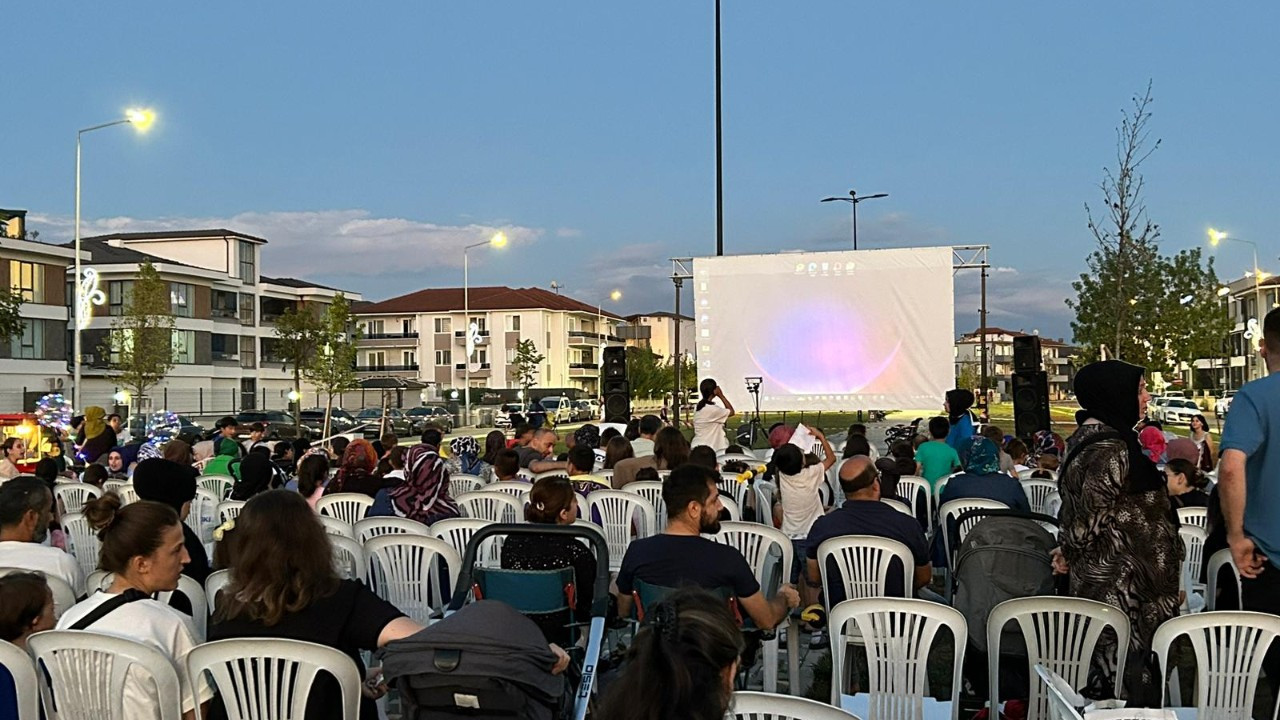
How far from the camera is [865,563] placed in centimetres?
533

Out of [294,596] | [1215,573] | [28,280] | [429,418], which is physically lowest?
[429,418]

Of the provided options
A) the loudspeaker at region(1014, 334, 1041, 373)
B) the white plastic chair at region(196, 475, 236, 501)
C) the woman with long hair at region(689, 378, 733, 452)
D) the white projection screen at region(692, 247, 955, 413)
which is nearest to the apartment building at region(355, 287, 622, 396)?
the white projection screen at region(692, 247, 955, 413)

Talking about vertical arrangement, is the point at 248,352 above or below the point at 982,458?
above

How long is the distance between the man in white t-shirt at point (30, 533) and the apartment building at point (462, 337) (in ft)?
238

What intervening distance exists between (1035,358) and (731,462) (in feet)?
29.1

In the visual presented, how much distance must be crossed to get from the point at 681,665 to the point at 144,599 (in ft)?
7.58

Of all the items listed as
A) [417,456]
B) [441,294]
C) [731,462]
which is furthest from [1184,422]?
[441,294]

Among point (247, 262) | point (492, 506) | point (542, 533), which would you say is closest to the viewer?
point (542, 533)

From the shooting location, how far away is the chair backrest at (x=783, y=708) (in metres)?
2.50

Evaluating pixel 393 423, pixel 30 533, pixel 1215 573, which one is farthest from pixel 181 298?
pixel 1215 573

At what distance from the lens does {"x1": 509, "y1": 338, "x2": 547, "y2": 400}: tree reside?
231 feet

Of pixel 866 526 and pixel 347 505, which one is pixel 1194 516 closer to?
pixel 866 526

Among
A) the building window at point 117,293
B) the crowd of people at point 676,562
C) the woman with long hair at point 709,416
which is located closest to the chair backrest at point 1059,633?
the crowd of people at point 676,562

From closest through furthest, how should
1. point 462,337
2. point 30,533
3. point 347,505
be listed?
1. point 30,533
2. point 347,505
3. point 462,337
